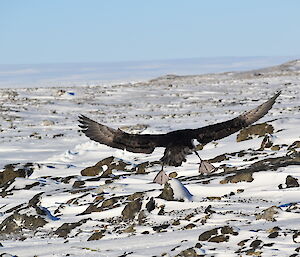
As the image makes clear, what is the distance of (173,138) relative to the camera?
8.97 m

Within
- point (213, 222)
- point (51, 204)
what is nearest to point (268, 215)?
point (213, 222)

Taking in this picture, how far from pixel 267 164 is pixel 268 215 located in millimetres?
5014

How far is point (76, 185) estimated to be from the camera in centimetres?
1538

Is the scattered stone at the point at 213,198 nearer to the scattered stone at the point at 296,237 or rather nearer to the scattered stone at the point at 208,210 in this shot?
the scattered stone at the point at 208,210

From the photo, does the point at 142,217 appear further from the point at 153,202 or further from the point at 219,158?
the point at 219,158

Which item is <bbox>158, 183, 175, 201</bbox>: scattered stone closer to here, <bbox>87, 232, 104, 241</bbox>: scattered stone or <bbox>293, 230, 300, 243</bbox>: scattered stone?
<bbox>87, 232, 104, 241</bbox>: scattered stone

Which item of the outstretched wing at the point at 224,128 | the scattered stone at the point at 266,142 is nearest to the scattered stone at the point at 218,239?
the outstretched wing at the point at 224,128

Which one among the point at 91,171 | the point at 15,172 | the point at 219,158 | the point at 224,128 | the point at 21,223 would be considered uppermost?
the point at 224,128

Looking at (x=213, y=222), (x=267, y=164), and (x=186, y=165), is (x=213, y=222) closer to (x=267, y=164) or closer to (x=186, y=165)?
(x=267, y=164)

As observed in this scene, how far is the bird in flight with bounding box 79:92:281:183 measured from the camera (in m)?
8.86

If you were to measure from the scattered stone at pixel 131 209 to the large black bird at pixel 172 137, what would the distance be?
190 centimetres

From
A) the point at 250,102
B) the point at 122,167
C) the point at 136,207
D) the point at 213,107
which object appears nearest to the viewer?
the point at 136,207

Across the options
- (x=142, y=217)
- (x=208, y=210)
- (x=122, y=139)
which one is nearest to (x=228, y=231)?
(x=208, y=210)

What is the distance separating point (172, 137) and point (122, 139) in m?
0.77
